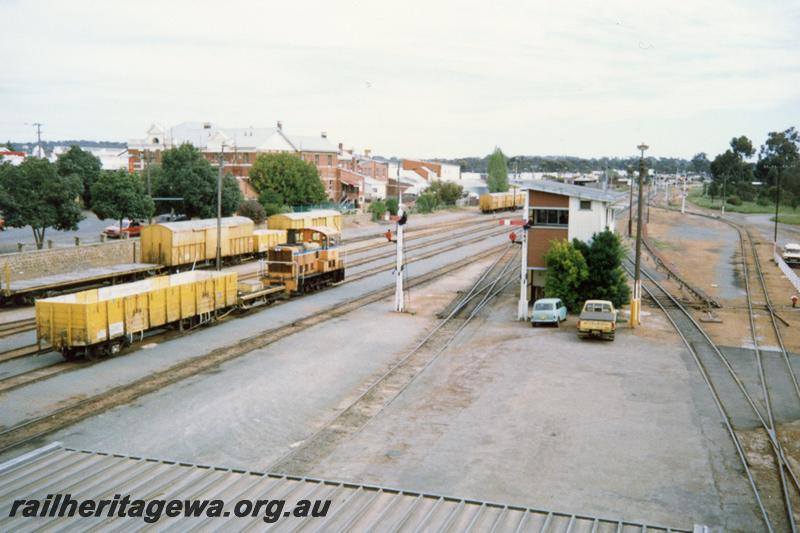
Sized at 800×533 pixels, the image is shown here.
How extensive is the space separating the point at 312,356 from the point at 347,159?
97775mm

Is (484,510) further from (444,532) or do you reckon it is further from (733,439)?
(733,439)

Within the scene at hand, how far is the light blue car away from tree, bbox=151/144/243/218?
3854 centimetres

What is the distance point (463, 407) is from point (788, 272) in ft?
139

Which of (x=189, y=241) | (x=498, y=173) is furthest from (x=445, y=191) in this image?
(x=189, y=241)

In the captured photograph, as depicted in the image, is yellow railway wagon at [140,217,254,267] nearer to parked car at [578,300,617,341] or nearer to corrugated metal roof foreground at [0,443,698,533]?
parked car at [578,300,617,341]

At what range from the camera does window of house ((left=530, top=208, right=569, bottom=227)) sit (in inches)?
1528

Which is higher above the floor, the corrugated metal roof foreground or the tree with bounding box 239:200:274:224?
the tree with bounding box 239:200:274:224

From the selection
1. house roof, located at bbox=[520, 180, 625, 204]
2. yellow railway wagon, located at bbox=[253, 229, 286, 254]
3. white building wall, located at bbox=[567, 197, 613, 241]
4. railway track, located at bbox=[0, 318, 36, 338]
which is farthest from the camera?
yellow railway wagon, located at bbox=[253, 229, 286, 254]

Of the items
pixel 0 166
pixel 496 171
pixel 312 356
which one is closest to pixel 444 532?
pixel 312 356

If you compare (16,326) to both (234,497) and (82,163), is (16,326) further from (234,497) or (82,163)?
(82,163)

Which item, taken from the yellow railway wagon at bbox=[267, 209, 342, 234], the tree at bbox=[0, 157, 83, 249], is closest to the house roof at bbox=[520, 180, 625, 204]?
the yellow railway wagon at bbox=[267, 209, 342, 234]

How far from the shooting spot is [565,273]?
37.2 m

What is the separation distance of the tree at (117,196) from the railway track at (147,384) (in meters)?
24.7

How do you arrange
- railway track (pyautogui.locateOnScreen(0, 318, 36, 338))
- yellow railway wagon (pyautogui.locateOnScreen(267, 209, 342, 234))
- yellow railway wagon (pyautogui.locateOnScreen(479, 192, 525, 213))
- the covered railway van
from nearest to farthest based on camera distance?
railway track (pyautogui.locateOnScreen(0, 318, 36, 338)) < the covered railway van < yellow railway wagon (pyautogui.locateOnScreen(267, 209, 342, 234)) < yellow railway wagon (pyautogui.locateOnScreen(479, 192, 525, 213))
